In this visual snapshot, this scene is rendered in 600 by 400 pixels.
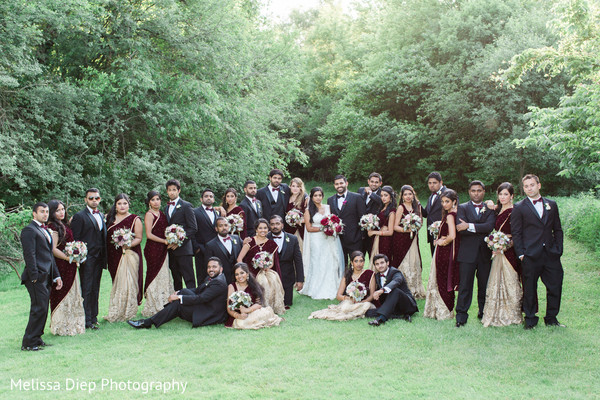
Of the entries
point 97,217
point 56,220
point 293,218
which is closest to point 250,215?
point 293,218

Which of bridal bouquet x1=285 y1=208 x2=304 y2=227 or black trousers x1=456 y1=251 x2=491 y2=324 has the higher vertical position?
bridal bouquet x1=285 y1=208 x2=304 y2=227

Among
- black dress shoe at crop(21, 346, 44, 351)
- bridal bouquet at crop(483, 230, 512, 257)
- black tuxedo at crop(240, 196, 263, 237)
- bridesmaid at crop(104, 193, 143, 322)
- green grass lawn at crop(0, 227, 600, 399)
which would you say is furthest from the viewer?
black tuxedo at crop(240, 196, 263, 237)

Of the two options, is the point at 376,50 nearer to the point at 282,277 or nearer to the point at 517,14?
the point at 517,14

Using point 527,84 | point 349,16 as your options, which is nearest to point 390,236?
point 527,84

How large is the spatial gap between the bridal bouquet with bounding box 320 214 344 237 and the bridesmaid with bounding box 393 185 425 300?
98cm

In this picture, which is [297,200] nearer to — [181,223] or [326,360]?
[181,223]

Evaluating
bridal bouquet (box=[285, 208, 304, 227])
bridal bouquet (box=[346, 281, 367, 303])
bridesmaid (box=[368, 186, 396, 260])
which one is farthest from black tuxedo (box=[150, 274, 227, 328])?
bridesmaid (box=[368, 186, 396, 260])

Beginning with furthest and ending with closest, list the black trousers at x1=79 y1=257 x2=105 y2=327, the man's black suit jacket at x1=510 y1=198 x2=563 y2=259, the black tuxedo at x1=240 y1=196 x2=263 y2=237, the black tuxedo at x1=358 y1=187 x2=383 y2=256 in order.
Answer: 1. the black tuxedo at x1=240 y1=196 x2=263 y2=237
2. the black tuxedo at x1=358 y1=187 x2=383 y2=256
3. the black trousers at x1=79 y1=257 x2=105 y2=327
4. the man's black suit jacket at x1=510 y1=198 x2=563 y2=259

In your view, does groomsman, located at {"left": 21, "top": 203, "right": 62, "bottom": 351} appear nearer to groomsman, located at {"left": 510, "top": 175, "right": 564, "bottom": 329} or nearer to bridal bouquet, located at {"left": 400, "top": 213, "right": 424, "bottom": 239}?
bridal bouquet, located at {"left": 400, "top": 213, "right": 424, "bottom": 239}

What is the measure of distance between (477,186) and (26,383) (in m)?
6.26

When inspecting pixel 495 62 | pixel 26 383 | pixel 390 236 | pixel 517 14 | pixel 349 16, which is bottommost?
pixel 26 383

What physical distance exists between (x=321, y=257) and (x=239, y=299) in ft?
8.03

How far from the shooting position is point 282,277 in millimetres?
9648

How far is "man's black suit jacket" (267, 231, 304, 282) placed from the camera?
9.64 metres
